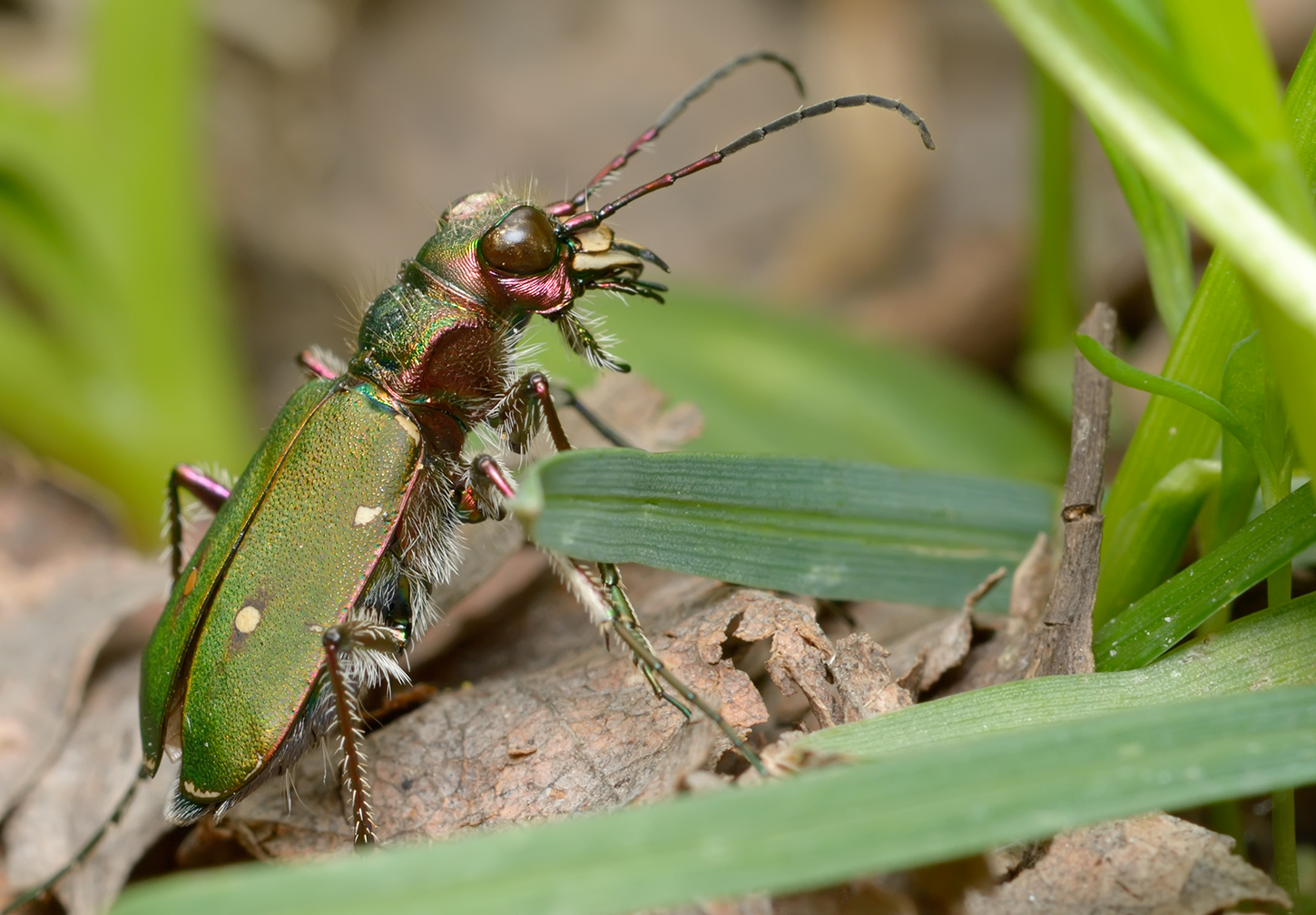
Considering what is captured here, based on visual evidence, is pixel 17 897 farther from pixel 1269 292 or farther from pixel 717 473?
pixel 1269 292

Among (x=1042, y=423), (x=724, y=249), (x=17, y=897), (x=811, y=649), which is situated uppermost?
(x=724, y=249)

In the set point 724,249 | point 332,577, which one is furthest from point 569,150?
point 332,577

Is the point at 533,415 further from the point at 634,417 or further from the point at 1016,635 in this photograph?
the point at 1016,635

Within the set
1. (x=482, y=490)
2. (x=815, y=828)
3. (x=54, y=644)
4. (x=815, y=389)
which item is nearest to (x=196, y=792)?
(x=482, y=490)

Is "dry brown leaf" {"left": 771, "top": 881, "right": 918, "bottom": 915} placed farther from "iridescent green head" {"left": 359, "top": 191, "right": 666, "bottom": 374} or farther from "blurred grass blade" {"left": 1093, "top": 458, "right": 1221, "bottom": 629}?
"iridescent green head" {"left": 359, "top": 191, "right": 666, "bottom": 374}

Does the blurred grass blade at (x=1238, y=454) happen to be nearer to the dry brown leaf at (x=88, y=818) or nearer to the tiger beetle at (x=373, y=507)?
the tiger beetle at (x=373, y=507)

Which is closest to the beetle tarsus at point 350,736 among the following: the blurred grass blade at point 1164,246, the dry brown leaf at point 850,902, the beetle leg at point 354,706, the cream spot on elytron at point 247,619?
the beetle leg at point 354,706
